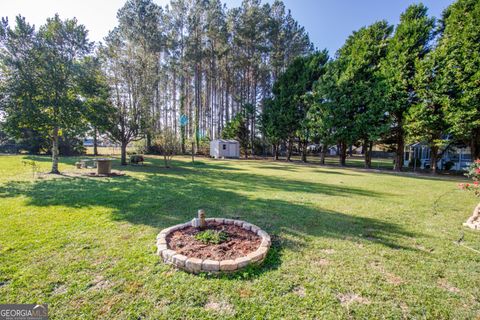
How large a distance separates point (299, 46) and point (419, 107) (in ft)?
52.7

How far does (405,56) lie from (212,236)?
15.6 meters

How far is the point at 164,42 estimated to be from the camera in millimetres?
22250

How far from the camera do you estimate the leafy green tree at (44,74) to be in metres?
8.03

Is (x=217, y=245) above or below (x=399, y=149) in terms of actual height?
below

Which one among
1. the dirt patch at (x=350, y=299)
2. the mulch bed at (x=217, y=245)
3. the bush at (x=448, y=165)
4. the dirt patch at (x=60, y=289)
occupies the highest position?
the bush at (x=448, y=165)

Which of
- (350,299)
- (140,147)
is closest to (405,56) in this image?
(350,299)

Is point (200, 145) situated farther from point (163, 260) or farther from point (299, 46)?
point (163, 260)

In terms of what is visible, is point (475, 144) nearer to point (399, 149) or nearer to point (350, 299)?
point (399, 149)

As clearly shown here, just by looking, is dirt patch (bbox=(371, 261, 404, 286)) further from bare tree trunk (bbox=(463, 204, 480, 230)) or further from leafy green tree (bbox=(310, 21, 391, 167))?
leafy green tree (bbox=(310, 21, 391, 167))

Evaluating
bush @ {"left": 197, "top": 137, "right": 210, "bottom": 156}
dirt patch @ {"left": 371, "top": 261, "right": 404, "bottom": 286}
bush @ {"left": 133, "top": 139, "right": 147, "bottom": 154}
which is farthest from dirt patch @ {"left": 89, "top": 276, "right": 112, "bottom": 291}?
bush @ {"left": 197, "top": 137, "right": 210, "bottom": 156}

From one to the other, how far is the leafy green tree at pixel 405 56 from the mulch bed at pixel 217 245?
1408 cm

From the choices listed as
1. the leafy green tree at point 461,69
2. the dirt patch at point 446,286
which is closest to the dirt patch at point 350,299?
the dirt patch at point 446,286

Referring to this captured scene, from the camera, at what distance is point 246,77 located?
26172 millimetres

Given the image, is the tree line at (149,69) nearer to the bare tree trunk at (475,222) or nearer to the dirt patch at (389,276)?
the dirt patch at (389,276)
